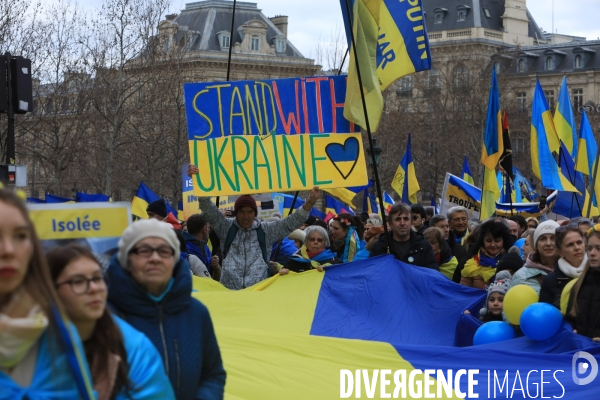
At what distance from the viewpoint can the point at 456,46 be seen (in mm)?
77812

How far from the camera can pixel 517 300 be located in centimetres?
724

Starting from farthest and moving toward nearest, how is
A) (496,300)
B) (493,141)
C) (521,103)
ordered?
(521,103)
(493,141)
(496,300)

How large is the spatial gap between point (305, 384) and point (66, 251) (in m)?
2.64

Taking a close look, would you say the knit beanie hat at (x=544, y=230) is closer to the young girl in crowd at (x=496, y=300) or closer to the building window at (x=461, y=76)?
the young girl in crowd at (x=496, y=300)

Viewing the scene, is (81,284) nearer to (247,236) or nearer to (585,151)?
(247,236)

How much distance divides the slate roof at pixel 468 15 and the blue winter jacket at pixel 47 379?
286 ft

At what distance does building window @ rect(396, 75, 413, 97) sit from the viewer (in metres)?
59.1

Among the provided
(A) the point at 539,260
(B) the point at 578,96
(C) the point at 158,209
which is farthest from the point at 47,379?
(B) the point at 578,96

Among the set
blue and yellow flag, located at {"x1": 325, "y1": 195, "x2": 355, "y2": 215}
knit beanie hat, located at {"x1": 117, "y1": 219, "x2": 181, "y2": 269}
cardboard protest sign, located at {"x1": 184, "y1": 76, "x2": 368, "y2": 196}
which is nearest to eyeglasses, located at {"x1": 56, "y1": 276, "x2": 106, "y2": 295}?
knit beanie hat, located at {"x1": 117, "y1": 219, "x2": 181, "y2": 269}

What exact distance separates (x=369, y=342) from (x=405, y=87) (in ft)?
177

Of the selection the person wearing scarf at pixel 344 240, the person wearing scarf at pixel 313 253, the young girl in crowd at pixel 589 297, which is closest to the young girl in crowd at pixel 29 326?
the young girl in crowd at pixel 589 297

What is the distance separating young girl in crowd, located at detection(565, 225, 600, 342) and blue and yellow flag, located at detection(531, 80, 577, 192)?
1242 cm

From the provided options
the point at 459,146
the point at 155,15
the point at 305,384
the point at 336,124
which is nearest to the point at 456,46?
the point at 459,146

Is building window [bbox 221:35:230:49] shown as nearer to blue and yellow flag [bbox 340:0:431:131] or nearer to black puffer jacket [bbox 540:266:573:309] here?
blue and yellow flag [bbox 340:0:431:131]
